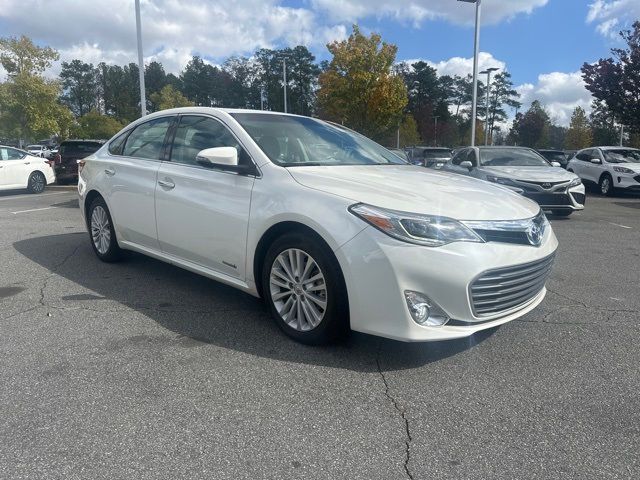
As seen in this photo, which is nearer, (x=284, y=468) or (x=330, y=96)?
(x=284, y=468)

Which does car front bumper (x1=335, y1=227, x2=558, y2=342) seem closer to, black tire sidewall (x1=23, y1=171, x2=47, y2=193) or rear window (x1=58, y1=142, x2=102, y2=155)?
black tire sidewall (x1=23, y1=171, x2=47, y2=193)

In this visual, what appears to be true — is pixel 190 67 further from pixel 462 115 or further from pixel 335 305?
pixel 335 305

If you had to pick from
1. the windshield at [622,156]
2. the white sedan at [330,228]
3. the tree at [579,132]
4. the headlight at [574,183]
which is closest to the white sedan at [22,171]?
the white sedan at [330,228]

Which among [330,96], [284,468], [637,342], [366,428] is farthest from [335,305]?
[330,96]

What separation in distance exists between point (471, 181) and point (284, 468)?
104 inches

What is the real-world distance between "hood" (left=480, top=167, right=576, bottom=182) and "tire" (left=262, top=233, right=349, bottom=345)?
7.09 metres

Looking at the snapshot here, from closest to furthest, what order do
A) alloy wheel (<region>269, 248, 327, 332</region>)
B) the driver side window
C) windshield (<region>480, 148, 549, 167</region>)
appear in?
alloy wheel (<region>269, 248, 327, 332</region>)
the driver side window
windshield (<region>480, 148, 549, 167</region>)

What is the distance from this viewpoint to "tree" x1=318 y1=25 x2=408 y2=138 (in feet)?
91.7

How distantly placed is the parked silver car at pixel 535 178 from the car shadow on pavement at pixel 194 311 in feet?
20.3

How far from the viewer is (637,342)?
3.62 meters

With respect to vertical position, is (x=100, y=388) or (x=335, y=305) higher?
(x=335, y=305)

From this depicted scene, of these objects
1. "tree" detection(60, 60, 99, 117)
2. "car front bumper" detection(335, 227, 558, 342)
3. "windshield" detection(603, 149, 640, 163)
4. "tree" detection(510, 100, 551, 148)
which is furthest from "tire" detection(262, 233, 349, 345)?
"tree" detection(60, 60, 99, 117)

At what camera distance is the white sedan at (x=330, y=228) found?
2.96 meters

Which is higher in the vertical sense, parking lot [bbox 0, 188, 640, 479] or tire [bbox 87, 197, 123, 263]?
tire [bbox 87, 197, 123, 263]
